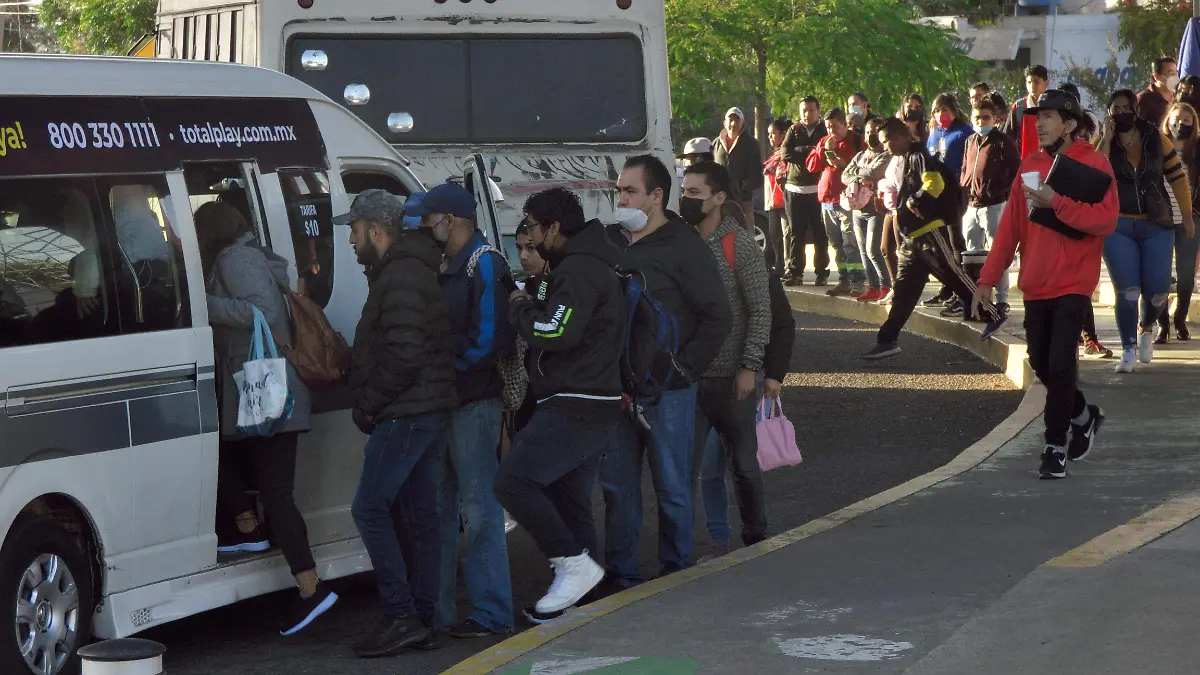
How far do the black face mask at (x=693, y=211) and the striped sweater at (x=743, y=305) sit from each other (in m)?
0.10

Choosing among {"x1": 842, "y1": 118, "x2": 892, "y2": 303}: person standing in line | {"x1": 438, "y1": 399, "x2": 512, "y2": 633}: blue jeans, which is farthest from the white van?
{"x1": 842, "y1": 118, "x2": 892, "y2": 303}: person standing in line

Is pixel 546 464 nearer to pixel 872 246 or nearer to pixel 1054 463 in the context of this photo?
pixel 1054 463

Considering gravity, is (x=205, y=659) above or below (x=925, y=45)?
below

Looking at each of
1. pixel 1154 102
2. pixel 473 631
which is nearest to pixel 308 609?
pixel 473 631

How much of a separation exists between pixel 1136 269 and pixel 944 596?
680cm

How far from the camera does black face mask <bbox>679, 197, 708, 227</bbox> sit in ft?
25.9

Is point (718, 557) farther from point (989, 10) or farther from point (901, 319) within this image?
point (989, 10)

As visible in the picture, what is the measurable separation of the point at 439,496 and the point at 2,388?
1823 mm

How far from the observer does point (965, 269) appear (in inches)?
639

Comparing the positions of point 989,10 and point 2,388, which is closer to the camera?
point 2,388

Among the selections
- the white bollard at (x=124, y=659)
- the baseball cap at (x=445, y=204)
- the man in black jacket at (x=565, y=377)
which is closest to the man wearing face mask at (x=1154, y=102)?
the man in black jacket at (x=565, y=377)

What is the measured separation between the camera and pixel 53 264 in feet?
→ 20.1

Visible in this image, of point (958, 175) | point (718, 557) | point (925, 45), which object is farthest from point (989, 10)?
point (718, 557)

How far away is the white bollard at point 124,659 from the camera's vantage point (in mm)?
4324
